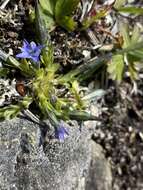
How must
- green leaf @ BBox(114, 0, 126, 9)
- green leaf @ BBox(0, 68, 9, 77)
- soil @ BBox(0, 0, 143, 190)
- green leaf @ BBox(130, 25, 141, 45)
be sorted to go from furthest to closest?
soil @ BBox(0, 0, 143, 190)
green leaf @ BBox(130, 25, 141, 45)
green leaf @ BBox(114, 0, 126, 9)
green leaf @ BBox(0, 68, 9, 77)

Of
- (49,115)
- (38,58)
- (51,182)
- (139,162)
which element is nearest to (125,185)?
(139,162)

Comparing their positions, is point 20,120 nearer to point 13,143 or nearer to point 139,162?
point 13,143

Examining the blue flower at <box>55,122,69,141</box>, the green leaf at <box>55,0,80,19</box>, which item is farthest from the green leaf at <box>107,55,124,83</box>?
the blue flower at <box>55,122,69,141</box>

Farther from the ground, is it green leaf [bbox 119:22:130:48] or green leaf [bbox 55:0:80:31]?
green leaf [bbox 55:0:80:31]

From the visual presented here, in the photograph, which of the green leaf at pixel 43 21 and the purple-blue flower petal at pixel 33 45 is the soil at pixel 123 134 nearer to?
the green leaf at pixel 43 21

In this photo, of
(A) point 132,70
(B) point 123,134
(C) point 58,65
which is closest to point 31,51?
(C) point 58,65

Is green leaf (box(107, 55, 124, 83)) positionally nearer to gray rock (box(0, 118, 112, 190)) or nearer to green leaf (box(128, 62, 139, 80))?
green leaf (box(128, 62, 139, 80))

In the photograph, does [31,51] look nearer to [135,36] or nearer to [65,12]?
[65,12]
